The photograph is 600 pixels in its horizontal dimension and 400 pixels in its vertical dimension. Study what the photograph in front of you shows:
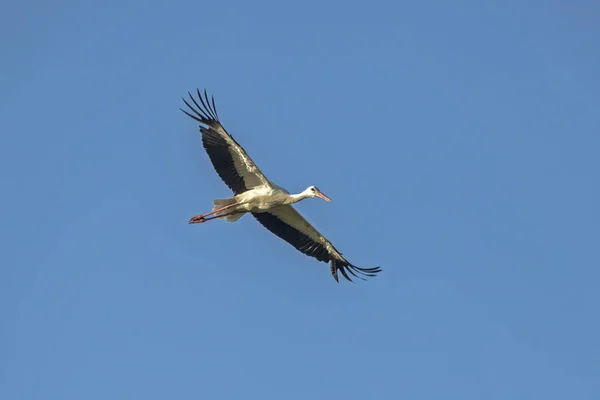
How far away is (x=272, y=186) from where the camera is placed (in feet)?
96.7

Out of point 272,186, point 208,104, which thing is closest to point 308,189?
point 272,186

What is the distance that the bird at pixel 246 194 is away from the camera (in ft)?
95.6

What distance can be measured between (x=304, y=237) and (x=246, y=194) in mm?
2265

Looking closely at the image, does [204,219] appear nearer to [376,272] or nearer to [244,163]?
[244,163]

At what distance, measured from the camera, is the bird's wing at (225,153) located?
29062 mm

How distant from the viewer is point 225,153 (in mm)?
29250

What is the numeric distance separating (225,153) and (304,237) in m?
3.07

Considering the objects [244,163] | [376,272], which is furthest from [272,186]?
[376,272]

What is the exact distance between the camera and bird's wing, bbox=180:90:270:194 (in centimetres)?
2906

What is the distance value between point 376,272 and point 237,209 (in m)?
3.30

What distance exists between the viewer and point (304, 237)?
102 ft

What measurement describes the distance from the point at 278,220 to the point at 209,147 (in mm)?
2659

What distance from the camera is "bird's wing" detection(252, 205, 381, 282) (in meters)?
30.8

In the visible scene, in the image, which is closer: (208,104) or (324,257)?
(208,104)
